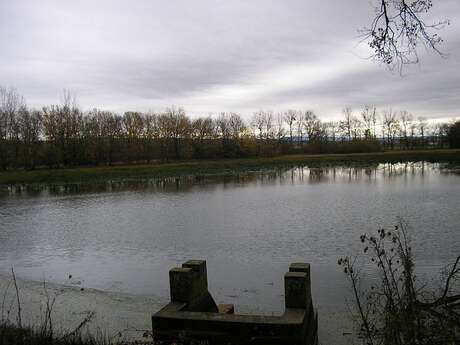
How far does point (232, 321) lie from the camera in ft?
20.7

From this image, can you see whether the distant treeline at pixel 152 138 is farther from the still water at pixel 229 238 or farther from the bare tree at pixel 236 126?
the still water at pixel 229 238

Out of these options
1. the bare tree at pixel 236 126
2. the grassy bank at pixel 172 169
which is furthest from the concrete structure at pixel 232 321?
the bare tree at pixel 236 126

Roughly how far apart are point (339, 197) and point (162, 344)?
64.4 ft

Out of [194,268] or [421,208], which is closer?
[194,268]

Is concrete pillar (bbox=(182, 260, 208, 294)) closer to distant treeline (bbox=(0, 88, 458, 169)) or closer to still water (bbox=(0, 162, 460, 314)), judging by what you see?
still water (bbox=(0, 162, 460, 314))

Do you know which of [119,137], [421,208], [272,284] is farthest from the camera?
[119,137]

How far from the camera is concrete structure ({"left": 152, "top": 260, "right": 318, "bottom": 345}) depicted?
6.15m

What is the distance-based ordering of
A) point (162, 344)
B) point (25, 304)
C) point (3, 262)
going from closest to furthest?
point (162, 344)
point (25, 304)
point (3, 262)

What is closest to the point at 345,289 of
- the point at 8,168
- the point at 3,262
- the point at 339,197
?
the point at 3,262

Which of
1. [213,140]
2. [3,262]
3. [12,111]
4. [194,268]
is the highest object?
[12,111]

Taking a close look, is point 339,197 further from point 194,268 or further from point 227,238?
point 194,268

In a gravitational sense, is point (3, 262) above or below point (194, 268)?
below

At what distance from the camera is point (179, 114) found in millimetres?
88062

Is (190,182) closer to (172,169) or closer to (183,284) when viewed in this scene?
(172,169)
